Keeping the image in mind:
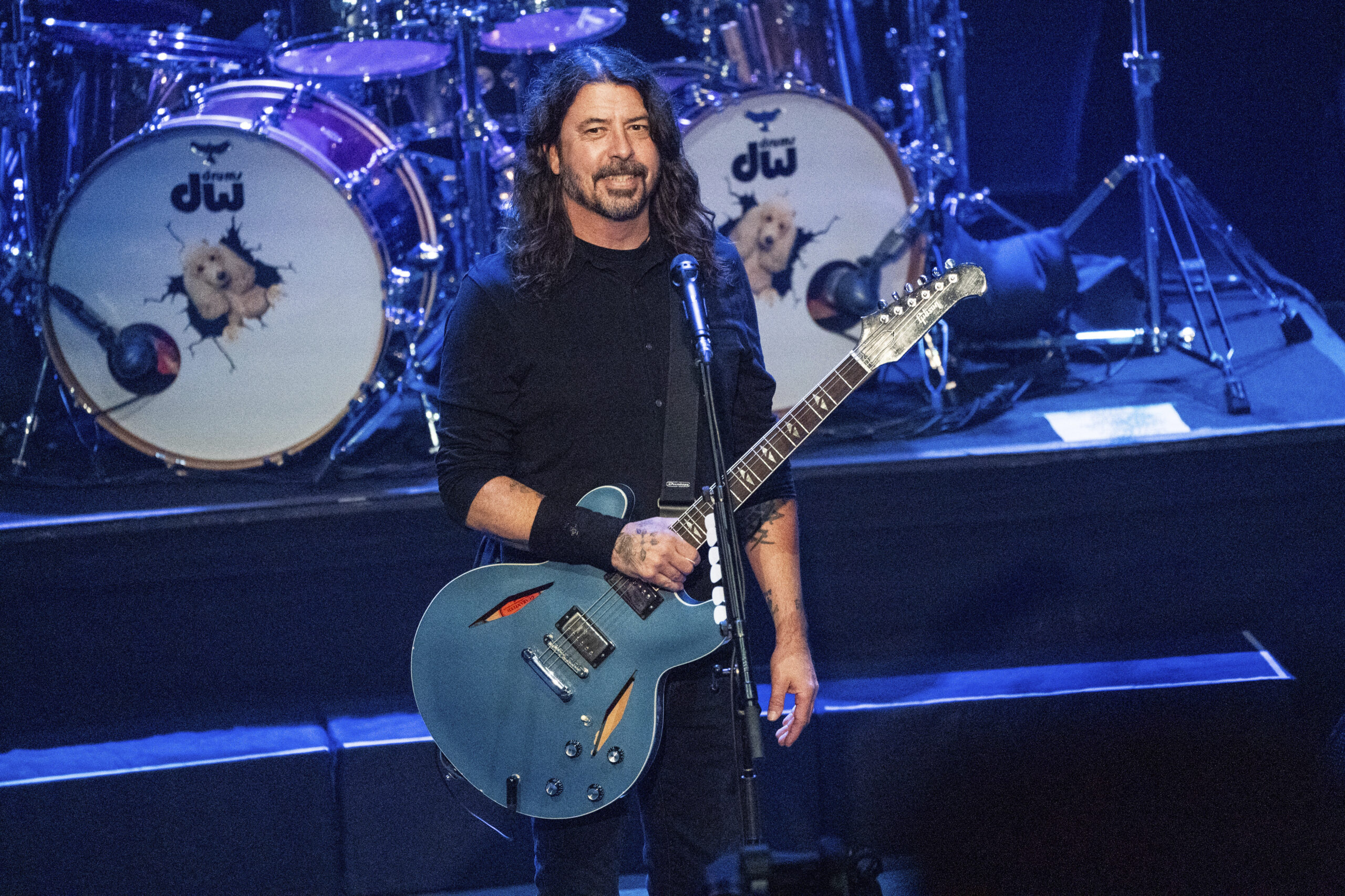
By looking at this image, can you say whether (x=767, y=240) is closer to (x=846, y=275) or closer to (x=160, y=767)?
(x=846, y=275)

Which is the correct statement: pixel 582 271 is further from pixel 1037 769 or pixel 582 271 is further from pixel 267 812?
pixel 267 812

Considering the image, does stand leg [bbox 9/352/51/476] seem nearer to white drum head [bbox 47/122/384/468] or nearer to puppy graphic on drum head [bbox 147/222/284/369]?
white drum head [bbox 47/122/384/468]

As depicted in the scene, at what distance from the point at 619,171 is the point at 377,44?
7.84 feet

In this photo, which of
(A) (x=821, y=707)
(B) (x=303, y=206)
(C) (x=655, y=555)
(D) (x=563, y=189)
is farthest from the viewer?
(B) (x=303, y=206)

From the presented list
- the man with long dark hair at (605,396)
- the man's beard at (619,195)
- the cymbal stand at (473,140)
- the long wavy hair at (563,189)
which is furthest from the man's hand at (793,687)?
the cymbal stand at (473,140)

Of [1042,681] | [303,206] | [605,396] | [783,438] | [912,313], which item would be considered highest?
[303,206]

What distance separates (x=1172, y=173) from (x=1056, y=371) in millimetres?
904

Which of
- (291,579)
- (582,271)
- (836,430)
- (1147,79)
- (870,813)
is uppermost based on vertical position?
(1147,79)

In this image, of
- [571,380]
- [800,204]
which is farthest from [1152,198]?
[571,380]

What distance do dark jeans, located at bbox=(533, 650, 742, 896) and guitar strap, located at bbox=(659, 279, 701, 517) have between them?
1.07 ft

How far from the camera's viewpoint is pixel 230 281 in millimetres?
4188

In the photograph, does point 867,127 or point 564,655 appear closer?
point 564,655

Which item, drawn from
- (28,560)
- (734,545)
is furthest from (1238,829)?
(28,560)

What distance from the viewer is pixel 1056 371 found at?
5.18 m
